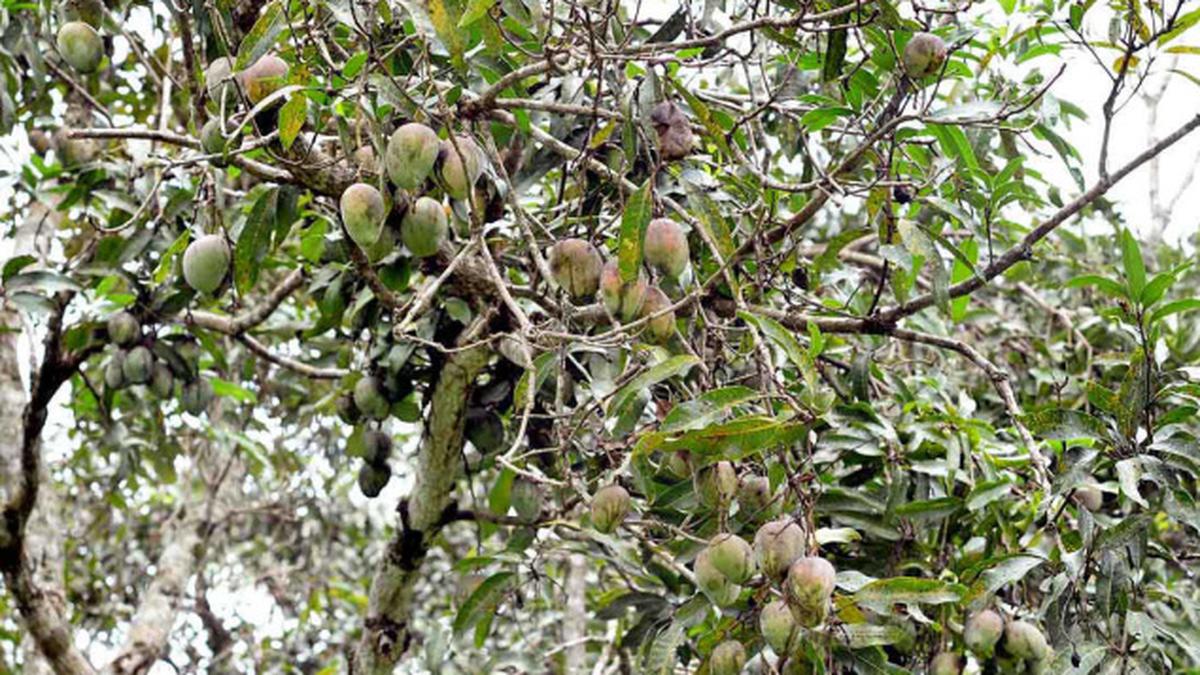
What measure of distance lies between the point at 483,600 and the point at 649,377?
0.87 metres

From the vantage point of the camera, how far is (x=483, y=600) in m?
2.16

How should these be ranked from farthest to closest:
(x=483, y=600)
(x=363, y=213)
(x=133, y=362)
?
(x=133, y=362) < (x=483, y=600) < (x=363, y=213)

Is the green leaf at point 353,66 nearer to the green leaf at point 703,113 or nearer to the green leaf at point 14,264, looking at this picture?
the green leaf at point 703,113

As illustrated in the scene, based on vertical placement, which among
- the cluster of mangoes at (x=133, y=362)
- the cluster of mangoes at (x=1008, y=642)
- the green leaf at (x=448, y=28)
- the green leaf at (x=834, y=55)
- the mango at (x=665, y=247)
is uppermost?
the cluster of mangoes at (x=133, y=362)

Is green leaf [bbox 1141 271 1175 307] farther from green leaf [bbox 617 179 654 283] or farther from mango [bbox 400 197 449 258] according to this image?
mango [bbox 400 197 449 258]

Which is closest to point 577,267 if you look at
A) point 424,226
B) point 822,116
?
point 424,226

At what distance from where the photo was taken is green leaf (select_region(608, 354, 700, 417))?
4.54 ft

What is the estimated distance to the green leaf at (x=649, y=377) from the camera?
4.54 feet

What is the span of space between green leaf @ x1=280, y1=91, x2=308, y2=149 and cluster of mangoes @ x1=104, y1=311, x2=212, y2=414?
108 cm

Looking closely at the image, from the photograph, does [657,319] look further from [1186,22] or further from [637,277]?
[1186,22]

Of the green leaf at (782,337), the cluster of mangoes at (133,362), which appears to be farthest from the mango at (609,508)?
the cluster of mangoes at (133,362)

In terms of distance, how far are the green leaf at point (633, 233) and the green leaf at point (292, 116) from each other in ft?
1.16

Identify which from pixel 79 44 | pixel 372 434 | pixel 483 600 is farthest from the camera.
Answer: pixel 372 434

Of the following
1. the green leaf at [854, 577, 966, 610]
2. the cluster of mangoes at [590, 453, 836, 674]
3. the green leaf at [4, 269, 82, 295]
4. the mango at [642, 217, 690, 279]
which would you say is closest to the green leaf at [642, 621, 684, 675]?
the cluster of mangoes at [590, 453, 836, 674]
